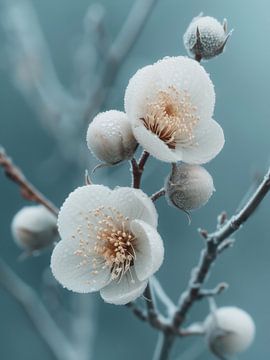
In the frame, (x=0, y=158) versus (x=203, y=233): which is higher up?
(x=203, y=233)

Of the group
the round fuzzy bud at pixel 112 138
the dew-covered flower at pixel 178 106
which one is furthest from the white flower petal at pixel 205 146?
the round fuzzy bud at pixel 112 138

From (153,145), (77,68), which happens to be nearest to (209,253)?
(153,145)

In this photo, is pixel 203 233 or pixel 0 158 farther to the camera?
pixel 0 158

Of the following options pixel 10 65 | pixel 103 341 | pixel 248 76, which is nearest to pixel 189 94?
pixel 10 65

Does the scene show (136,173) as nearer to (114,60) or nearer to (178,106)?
(178,106)

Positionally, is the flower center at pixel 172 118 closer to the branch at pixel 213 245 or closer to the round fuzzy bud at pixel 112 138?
the round fuzzy bud at pixel 112 138

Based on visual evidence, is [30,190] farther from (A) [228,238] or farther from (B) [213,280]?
(B) [213,280]

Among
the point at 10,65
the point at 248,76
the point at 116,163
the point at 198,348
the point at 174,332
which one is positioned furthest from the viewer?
the point at 248,76
